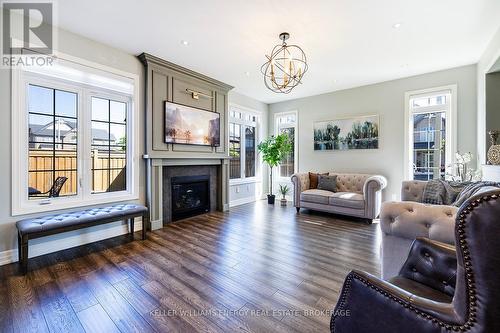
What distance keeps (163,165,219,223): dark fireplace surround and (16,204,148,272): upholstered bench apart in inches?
32.4

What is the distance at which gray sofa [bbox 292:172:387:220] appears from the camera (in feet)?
13.5

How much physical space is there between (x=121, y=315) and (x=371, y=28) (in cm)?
400

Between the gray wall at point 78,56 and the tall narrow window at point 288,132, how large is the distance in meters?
3.95

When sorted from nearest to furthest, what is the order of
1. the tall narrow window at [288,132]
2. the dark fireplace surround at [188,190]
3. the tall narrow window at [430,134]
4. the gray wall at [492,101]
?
the gray wall at [492,101]
the dark fireplace surround at [188,190]
the tall narrow window at [430,134]
the tall narrow window at [288,132]

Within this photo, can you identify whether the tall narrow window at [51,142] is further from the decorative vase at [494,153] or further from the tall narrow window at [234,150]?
the decorative vase at [494,153]

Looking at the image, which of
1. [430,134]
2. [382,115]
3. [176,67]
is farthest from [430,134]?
[176,67]

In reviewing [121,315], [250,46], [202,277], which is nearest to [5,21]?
[250,46]

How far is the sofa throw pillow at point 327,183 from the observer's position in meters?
4.93

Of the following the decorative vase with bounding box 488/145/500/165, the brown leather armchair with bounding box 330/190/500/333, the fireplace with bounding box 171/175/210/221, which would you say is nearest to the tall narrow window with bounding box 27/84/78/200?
the fireplace with bounding box 171/175/210/221

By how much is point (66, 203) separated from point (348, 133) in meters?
5.46

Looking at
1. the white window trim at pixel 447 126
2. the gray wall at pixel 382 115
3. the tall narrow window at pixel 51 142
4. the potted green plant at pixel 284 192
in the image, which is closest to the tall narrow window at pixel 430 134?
the white window trim at pixel 447 126

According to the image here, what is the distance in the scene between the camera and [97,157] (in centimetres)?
345

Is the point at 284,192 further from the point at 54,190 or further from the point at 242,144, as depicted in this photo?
the point at 54,190

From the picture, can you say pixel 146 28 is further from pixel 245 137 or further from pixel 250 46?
pixel 245 137
